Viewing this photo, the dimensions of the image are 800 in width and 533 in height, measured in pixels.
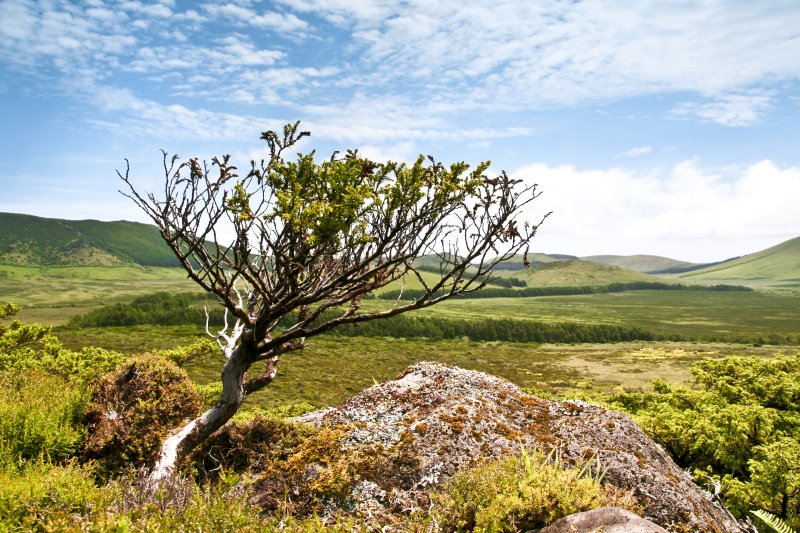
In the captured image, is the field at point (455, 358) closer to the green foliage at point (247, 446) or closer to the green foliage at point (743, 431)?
the green foliage at point (743, 431)

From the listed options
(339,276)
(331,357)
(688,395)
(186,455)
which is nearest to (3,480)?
(186,455)

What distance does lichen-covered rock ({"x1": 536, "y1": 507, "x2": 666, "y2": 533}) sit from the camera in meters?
5.68

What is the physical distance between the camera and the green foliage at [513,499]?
6.49m

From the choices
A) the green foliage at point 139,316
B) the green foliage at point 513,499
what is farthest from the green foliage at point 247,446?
the green foliage at point 139,316

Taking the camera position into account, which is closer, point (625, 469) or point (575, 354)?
point (625, 469)

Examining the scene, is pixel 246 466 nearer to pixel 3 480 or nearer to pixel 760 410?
pixel 3 480

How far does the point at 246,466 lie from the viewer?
33.1 feet

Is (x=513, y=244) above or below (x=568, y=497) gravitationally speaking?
above

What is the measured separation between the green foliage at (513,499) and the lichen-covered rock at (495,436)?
6.18ft

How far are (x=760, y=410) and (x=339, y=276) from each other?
14.3m

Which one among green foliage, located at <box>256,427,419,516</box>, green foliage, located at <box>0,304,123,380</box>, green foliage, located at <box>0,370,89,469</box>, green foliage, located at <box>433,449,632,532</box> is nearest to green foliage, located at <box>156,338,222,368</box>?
green foliage, located at <box>0,304,123,380</box>

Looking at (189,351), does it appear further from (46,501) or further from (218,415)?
(46,501)

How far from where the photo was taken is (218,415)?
10.0m

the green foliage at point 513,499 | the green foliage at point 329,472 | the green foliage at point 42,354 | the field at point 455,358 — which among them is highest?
the green foliage at point 513,499
